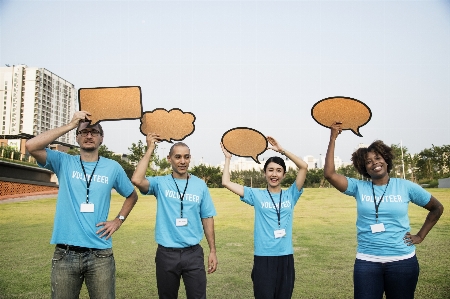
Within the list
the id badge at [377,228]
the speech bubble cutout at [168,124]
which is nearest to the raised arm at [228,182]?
the speech bubble cutout at [168,124]

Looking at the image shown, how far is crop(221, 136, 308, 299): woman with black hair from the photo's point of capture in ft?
10.1

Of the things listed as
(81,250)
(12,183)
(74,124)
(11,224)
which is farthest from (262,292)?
(12,183)

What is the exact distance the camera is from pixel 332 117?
10.8ft

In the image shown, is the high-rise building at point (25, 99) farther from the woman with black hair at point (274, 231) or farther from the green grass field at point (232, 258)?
the woman with black hair at point (274, 231)

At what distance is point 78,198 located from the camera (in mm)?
2832

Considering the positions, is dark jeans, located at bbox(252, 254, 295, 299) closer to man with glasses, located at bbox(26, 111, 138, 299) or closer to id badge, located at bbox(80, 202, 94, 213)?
man with glasses, located at bbox(26, 111, 138, 299)

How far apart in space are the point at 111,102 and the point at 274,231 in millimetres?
1837

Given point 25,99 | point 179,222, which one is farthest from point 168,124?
point 25,99

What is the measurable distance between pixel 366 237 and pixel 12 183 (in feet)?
77.8

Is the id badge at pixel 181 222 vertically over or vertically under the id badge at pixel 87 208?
under

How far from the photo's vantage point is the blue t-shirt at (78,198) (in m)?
2.74

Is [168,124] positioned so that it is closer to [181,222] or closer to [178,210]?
[178,210]

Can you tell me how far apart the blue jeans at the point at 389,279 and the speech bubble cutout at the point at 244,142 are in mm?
1511


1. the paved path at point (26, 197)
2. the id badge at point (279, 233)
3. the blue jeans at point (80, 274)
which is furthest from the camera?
the paved path at point (26, 197)
